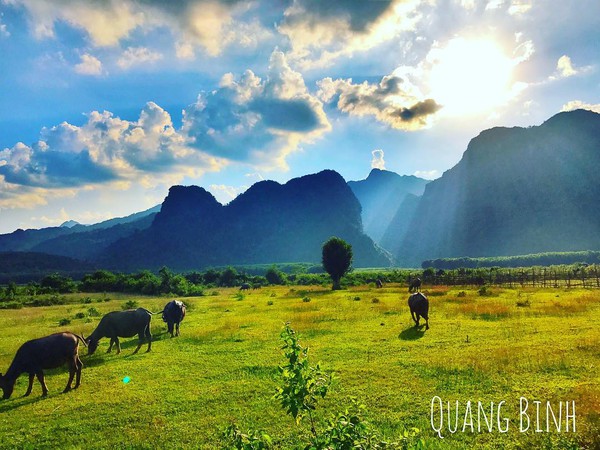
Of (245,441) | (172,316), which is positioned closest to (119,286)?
(172,316)

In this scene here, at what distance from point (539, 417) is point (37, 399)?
18509 millimetres

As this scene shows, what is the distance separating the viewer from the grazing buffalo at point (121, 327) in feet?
71.3

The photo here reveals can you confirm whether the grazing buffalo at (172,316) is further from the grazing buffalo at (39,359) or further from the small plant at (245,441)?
the small plant at (245,441)

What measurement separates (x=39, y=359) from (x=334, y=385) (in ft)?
41.2

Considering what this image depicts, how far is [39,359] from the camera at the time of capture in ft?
50.5

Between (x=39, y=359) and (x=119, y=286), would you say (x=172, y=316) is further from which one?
(x=119, y=286)

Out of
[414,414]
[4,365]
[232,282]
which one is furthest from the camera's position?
[232,282]

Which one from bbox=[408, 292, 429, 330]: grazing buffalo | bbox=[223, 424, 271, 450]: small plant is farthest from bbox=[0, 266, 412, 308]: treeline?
bbox=[223, 424, 271, 450]: small plant

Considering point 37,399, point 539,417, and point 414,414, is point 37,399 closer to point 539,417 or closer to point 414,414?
point 414,414

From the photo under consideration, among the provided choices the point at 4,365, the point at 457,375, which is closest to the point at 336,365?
the point at 457,375

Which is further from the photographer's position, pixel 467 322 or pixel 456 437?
pixel 467 322

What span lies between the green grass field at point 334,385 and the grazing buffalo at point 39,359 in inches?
27.6

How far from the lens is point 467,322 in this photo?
25.9 m

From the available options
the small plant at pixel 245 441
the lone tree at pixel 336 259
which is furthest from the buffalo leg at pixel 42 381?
the lone tree at pixel 336 259
